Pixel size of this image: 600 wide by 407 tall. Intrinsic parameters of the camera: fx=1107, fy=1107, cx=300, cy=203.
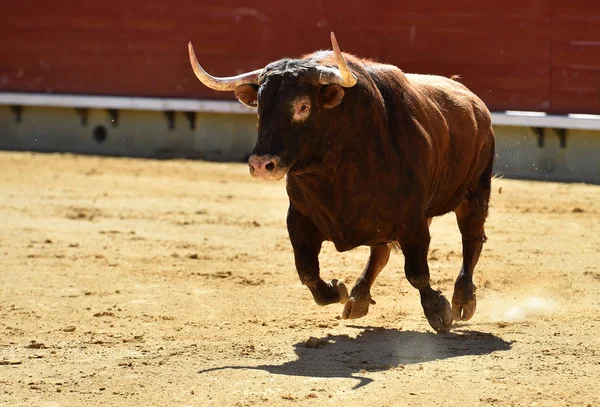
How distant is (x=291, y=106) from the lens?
4121mm

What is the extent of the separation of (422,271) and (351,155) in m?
0.56

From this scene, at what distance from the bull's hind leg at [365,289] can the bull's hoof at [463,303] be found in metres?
0.37

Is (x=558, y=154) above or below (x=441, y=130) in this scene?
below

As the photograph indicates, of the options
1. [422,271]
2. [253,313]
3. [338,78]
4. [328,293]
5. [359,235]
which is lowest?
[253,313]

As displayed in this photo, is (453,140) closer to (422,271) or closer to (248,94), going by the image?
(422,271)

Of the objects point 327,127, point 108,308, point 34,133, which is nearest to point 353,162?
point 327,127

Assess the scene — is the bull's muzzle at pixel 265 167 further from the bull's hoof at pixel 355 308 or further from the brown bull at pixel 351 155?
the bull's hoof at pixel 355 308

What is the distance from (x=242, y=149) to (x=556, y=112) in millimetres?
3237

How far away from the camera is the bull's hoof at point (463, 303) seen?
5.00 meters

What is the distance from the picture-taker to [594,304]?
5.25m

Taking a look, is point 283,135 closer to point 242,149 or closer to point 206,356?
point 206,356

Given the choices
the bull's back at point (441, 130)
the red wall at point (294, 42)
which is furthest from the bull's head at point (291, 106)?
the red wall at point (294, 42)

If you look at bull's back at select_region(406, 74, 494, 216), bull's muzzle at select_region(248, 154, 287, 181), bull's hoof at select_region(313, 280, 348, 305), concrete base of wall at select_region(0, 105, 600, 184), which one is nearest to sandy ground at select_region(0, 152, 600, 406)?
bull's hoof at select_region(313, 280, 348, 305)

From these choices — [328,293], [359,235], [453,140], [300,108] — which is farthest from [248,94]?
[453,140]
